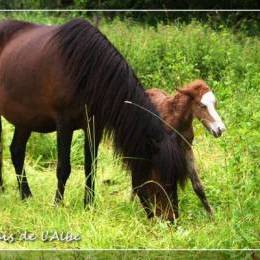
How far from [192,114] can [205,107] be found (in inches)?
9.2

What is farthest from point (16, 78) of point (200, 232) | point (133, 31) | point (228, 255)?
point (133, 31)

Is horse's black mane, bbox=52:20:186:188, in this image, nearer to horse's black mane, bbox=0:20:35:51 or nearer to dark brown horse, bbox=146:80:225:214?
dark brown horse, bbox=146:80:225:214

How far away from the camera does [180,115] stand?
5.27 m

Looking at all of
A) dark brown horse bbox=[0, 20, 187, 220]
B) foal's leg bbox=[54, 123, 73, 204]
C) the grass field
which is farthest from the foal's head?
foal's leg bbox=[54, 123, 73, 204]

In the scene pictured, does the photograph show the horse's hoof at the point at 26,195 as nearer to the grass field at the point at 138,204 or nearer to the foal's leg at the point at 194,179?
the grass field at the point at 138,204

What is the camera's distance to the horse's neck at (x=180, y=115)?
5262 millimetres

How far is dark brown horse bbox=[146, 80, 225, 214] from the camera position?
4.98 meters

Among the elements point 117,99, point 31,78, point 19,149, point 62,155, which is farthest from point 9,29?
point 117,99

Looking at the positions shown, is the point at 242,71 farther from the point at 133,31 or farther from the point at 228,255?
the point at 228,255

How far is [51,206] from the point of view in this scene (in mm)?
4973

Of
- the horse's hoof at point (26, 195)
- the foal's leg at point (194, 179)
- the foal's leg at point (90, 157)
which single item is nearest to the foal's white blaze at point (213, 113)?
the foal's leg at point (194, 179)

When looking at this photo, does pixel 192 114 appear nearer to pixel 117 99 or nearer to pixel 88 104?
pixel 117 99

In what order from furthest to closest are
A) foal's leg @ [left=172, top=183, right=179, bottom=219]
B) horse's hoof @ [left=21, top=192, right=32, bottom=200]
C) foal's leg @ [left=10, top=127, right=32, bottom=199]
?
foal's leg @ [left=10, top=127, right=32, bottom=199]
horse's hoof @ [left=21, top=192, right=32, bottom=200]
foal's leg @ [left=172, top=183, right=179, bottom=219]

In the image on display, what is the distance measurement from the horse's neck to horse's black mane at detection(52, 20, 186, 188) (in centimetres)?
58
